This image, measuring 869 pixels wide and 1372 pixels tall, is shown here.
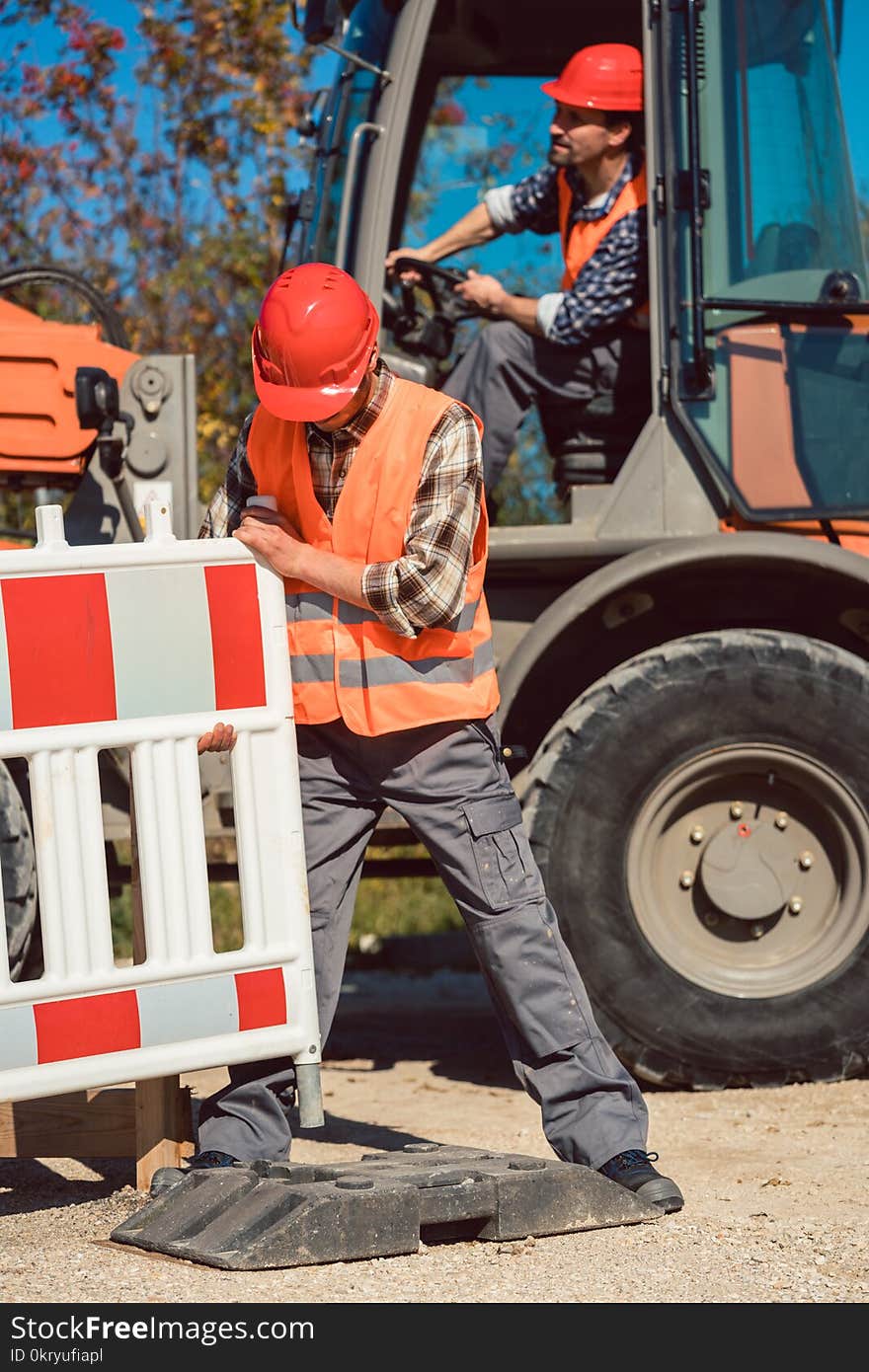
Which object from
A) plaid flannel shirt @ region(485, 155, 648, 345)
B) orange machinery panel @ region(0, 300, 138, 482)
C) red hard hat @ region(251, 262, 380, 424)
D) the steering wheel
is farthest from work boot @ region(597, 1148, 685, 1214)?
the steering wheel

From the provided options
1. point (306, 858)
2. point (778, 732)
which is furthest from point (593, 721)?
point (306, 858)

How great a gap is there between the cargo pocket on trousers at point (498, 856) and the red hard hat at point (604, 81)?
2196 mm

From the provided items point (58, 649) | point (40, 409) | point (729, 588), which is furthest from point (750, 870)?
point (40, 409)

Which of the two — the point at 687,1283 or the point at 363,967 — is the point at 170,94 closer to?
the point at 363,967

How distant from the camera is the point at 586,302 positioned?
4625 millimetres

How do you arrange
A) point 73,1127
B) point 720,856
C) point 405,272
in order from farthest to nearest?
1. point 405,272
2. point 720,856
3. point 73,1127

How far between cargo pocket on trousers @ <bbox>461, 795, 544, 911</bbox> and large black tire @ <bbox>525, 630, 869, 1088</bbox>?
988 mm

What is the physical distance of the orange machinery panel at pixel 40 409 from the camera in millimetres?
4609

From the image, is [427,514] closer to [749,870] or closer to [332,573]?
[332,573]

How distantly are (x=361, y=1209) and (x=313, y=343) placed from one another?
161cm

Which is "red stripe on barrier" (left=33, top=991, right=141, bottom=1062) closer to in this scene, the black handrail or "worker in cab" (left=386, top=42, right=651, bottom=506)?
"worker in cab" (left=386, top=42, right=651, bottom=506)

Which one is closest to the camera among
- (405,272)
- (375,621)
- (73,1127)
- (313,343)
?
(313,343)

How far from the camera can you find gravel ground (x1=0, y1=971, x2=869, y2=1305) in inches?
112

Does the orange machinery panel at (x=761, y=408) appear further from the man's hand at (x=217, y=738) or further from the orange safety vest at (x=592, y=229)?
the man's hand at (x=217, y=738)
